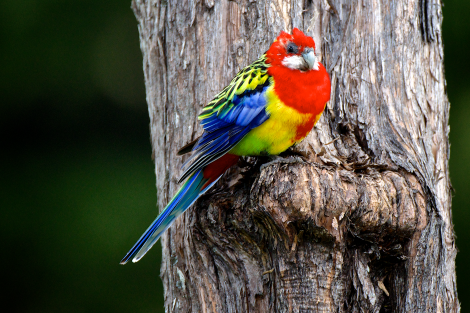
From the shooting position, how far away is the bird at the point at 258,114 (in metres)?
2.72

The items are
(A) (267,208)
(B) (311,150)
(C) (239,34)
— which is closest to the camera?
(A) (267,208)

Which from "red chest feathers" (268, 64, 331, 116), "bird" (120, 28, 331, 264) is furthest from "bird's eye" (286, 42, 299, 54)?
"red chest feathers" (268, 64, 331, 116)

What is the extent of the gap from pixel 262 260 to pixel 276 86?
102 centimetres

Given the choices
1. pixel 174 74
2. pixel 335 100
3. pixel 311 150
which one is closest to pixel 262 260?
pixel 311 150

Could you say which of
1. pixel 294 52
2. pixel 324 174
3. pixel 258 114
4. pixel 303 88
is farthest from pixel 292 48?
pixel 324 174

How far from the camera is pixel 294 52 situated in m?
2.73

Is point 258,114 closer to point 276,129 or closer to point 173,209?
point 276,129

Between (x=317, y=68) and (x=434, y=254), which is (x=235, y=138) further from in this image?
(x=434, y=254)

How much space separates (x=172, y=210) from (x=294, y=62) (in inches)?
45.0

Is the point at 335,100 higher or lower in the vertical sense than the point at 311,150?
higher

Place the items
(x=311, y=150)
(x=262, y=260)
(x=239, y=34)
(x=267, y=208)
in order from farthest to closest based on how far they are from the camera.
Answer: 1. (x=239, y=34)
2. (x=311, y=150)
3. (x=262, y=260)
4. (x=267, y=208)

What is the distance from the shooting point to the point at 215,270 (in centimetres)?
259

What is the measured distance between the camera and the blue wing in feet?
9.07

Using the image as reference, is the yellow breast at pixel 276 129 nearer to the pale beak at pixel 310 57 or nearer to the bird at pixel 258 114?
the bird at pixel 258 114
